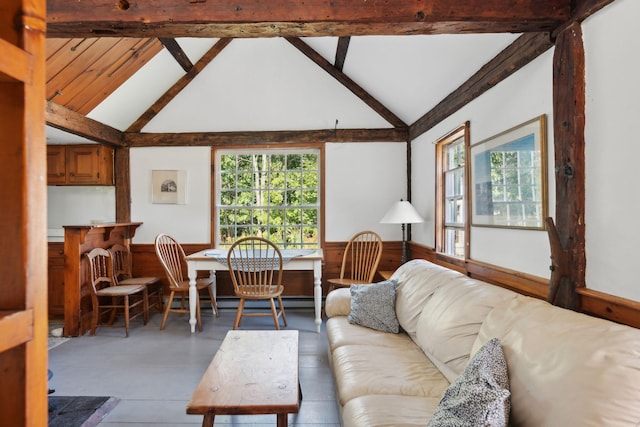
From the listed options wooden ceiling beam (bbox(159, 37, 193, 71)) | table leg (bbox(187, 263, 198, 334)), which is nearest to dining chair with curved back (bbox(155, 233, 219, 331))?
table leg (bbox(187, 263, 198, 334))

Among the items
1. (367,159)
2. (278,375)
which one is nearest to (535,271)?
(278,375)

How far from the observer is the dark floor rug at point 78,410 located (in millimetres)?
2080

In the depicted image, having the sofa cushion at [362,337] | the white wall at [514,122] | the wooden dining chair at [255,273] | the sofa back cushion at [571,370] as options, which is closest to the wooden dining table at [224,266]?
the wooden dining chair at [255,273]

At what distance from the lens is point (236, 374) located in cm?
178

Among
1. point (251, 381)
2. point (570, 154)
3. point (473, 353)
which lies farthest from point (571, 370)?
point (251, 381)

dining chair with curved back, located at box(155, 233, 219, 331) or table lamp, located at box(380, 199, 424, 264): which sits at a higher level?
table lamp, located at box(380, 199, 424, 264)

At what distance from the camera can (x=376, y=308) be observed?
8.61 feet

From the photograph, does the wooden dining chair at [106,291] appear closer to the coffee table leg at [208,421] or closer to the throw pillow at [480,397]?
the coffee table leg at [208,421]

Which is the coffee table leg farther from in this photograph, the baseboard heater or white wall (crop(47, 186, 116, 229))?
white wall (crop(47, 186, 116, 229))

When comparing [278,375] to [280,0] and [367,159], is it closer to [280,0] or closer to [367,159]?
[280,0]

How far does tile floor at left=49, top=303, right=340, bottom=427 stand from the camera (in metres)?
2.15

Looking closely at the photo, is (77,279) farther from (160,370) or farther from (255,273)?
(255,273)

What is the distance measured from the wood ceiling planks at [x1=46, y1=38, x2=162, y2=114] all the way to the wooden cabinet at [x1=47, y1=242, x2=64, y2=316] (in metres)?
1.63

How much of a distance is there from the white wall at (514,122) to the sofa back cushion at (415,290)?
14.5 inches
